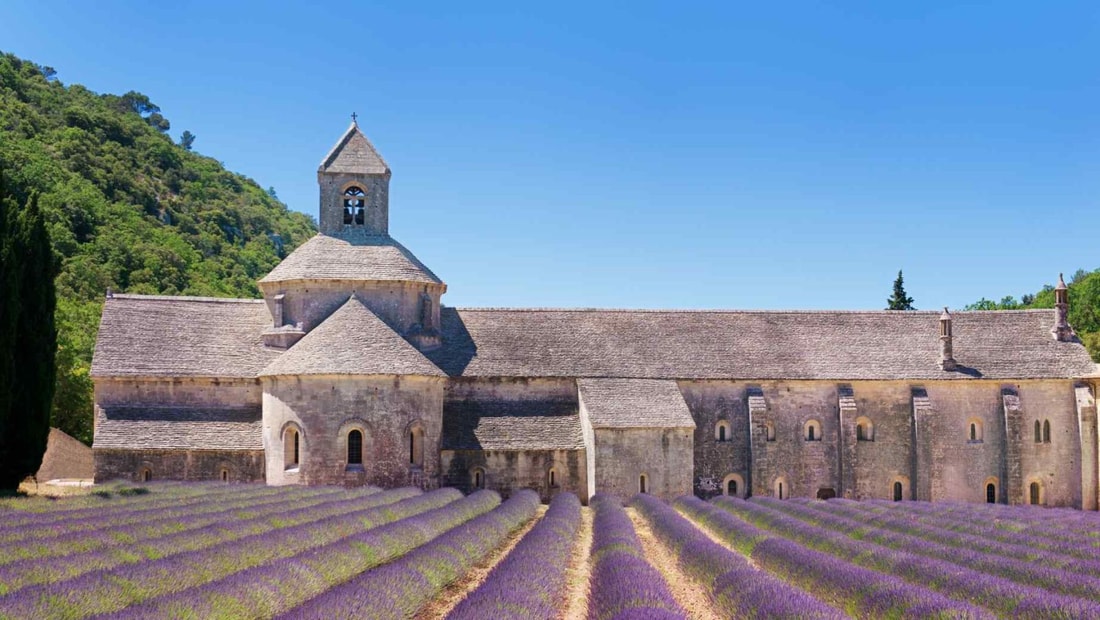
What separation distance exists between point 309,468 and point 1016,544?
22429mm

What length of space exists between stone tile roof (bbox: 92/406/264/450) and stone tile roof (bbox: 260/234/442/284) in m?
5.52

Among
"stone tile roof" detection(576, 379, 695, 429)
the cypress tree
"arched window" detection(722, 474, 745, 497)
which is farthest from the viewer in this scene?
"arched window" detection(722, 474, 745, 497)

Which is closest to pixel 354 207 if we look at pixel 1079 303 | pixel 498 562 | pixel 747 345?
pixel 747 345

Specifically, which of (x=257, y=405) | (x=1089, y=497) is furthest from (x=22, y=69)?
(x=1089, y=497)

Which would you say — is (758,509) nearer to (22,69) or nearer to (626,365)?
(626,365)

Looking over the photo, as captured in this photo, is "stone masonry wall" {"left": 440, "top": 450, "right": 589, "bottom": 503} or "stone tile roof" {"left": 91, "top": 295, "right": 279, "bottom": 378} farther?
"stone tile roof" {"left": 91, "top": 295, "right": 279, "bottom": 378}

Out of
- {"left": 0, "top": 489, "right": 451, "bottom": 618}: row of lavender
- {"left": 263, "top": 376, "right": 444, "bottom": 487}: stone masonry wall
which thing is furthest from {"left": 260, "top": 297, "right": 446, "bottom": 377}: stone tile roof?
{"left": 0, "top": 489, "right": 451, "bottom": 618}: row of lavender

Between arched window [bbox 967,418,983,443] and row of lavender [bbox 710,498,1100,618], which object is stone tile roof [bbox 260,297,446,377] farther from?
arched window [bbox 967,418,983,443]

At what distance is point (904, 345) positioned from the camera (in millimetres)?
44500

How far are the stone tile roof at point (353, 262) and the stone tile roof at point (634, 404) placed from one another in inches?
303

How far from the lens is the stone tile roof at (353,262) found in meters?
40.4

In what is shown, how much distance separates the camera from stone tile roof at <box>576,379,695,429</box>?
38.2 metres

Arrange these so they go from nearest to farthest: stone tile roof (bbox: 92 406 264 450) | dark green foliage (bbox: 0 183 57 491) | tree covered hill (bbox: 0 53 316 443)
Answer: dark green foliage (bbox: 0 183 57 491), stone tile roof (bbox: 92 406 264 450), tree covered hill (bbox: 0 53 316 443)

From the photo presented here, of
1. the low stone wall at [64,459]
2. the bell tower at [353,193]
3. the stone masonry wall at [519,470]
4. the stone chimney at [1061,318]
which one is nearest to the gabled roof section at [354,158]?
the bell tower at [353,193]
